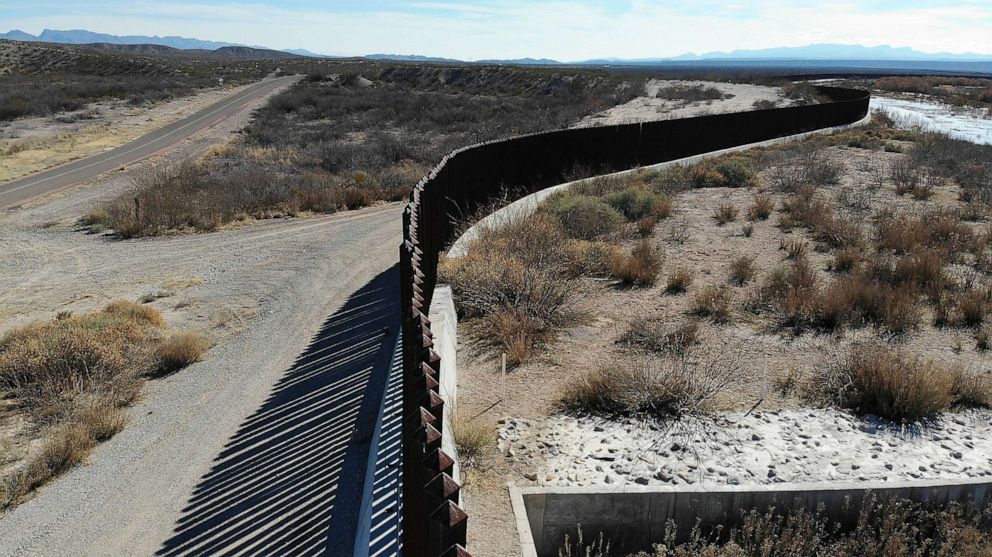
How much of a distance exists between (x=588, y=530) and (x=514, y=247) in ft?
20.2

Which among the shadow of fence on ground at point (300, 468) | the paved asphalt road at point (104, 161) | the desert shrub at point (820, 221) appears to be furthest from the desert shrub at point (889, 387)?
the paved asphalt road at point (104, 161)

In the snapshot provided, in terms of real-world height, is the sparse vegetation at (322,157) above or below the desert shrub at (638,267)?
above

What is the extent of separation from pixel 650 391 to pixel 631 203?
9.02 meters

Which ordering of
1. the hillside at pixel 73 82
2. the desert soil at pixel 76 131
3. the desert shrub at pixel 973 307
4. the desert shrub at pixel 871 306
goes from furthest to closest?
the hillside at pixel 73 82, the desert soil at pixel 76 131, the desert shrub at pixel 973 307, the desert shrub at pixel 871 306

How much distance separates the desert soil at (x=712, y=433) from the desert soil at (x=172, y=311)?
8.45 feet

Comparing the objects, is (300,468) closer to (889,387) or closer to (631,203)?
(889,387)

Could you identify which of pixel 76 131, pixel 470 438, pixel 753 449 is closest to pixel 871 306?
pixel 753 449

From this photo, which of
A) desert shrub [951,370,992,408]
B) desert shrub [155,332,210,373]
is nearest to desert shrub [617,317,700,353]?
desert shrub [951,370,992,408]

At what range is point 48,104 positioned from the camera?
46.5 m

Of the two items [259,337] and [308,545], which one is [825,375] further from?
[259,337]

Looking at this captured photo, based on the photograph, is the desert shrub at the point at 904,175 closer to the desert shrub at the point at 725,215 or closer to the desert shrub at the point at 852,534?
the desert shrub at the point at 725,215

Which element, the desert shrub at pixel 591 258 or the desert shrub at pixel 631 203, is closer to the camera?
the desert shrub at pixel 591 258

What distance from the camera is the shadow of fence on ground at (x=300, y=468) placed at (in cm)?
489

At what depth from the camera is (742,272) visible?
10.2 metres
